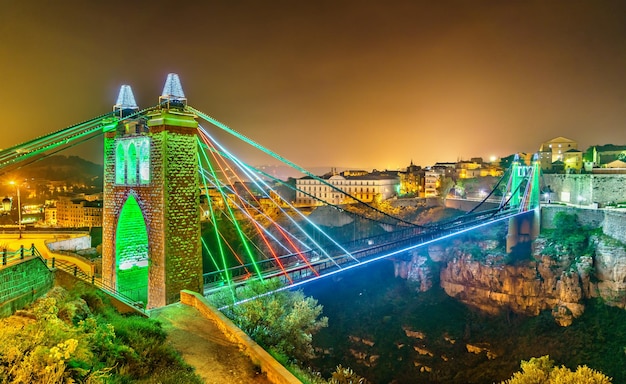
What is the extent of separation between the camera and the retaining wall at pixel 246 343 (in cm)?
594

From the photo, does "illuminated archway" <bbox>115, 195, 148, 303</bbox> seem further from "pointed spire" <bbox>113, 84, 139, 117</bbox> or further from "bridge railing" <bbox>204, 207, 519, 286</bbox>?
"pointed spire" <bbox>113, 84, 139, 117</bbox>

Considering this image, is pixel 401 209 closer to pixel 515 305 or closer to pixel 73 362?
pixel 515 305

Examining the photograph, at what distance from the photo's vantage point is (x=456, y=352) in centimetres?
1953

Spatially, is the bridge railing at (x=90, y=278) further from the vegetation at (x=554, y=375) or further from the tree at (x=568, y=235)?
the tree at (x=568, y=235)

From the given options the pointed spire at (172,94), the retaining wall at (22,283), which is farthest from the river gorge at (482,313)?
the retaining wall at (22,283)

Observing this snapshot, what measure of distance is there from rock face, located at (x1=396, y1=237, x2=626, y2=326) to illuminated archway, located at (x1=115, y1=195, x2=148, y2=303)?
2004 centimetres

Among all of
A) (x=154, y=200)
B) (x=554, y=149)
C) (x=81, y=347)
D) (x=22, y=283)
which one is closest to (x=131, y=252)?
(x=154, y=200)

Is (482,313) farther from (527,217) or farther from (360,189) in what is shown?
(360,189)

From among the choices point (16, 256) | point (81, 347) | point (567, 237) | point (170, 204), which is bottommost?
point (567, 237)

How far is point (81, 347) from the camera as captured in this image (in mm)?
4883

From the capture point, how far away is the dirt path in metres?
6.27

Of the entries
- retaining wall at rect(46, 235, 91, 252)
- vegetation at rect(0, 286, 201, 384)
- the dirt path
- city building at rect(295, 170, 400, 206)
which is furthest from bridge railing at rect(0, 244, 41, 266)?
city building at rect(295, 170, 400, 206)

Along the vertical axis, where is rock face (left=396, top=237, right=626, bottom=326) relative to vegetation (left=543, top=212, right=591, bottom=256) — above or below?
below

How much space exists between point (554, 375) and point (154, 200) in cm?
1137
